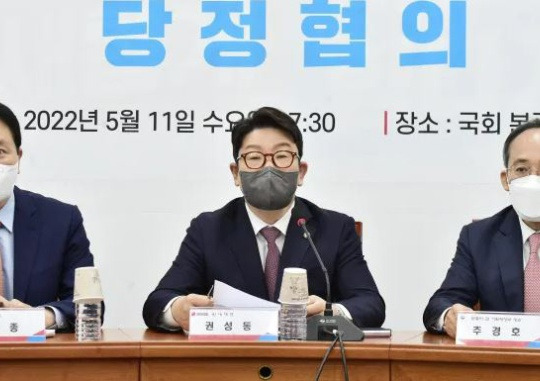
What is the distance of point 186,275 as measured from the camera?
2.66 m

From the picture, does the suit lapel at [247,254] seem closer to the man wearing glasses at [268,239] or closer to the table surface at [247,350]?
the man wearing glasses at [268,239]

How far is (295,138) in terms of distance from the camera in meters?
2.70

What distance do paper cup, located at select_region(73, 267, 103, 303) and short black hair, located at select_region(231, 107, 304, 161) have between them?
Result: 644mm

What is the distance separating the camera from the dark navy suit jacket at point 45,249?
2633mm

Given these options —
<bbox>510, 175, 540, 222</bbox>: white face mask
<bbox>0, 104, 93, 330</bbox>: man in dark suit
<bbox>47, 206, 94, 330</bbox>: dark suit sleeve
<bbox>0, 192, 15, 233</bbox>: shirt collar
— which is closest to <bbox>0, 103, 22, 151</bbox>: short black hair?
<bbox>0, 104, 93, 330</bbox>: man in dark suit

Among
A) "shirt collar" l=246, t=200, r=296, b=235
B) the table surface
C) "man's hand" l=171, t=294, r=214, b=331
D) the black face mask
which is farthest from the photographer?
"shirt collar" l=246, t=200, r=296, b=235

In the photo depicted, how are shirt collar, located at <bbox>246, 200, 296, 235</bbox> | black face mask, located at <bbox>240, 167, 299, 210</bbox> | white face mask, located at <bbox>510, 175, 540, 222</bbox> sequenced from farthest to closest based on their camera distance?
shirt collar, located at <bbox>246, 200, 296, 235</bbox>, black face mask, located at <bbox>240, 167, 299, 210</bbox>, white face mask, located at <bbox>510, 175, 540, 222</bbox>

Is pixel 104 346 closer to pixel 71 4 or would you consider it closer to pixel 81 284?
pixel 81 284

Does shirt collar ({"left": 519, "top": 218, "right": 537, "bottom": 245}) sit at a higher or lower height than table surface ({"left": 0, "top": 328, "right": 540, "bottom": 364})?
higher

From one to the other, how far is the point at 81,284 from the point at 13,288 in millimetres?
472

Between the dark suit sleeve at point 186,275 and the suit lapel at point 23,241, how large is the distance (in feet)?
1.16

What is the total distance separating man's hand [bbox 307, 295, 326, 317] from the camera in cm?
232

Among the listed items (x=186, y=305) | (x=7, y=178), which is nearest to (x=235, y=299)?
(x=186, y=305)

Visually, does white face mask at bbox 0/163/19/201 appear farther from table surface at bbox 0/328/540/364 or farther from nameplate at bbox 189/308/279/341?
nameplate at bbox 189/308/279/341
